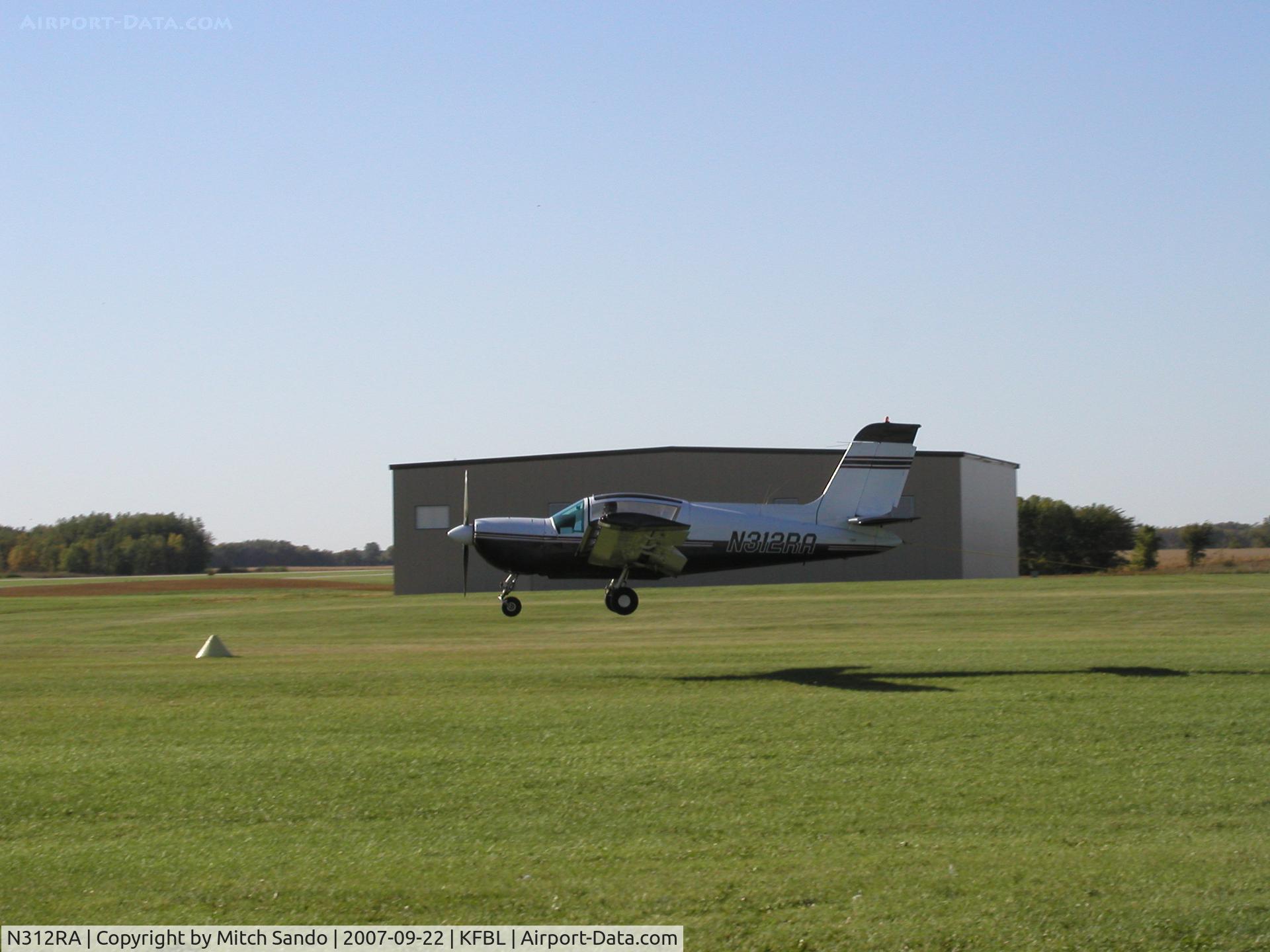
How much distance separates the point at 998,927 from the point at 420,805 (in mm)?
5299

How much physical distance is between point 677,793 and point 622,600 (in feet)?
43.8

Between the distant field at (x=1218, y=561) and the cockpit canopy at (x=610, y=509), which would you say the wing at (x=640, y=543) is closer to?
the cockpit canopy at (x=610, y=509)

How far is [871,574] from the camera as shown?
5169cm

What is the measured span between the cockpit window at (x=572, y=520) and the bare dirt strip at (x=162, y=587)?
40.6 m

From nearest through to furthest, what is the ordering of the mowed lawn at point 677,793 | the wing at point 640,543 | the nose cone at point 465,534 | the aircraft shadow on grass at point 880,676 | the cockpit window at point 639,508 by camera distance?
the mowed lawn at point 677,793 → the aircraft shadow on grass at point 880,676 → the wing at point 640,543 → the cockpit window at point 639,508 → the nose cone at point 465,534

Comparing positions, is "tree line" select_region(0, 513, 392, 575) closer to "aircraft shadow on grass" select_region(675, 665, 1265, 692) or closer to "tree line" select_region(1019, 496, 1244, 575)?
"tree line" select_region(1019, 496, 1244, 575)

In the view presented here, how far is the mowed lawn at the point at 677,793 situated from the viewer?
26.2ft

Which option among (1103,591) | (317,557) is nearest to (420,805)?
(1103,591)

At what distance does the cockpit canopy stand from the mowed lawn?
266 centimetres

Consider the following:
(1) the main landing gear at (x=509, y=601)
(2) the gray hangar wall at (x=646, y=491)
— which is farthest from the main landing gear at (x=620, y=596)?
(2) the gray hangar wall at (x=646, y=491)

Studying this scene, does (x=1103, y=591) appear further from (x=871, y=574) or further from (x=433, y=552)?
(x=433, y=552)

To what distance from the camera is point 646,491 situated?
50.3 m

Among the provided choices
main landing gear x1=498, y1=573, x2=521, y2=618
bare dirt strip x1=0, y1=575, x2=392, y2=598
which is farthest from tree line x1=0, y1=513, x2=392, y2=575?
main landing gear x1=498, y1=573, x2=521, y2=618

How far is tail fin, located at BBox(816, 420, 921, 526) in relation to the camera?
24.8 metres
